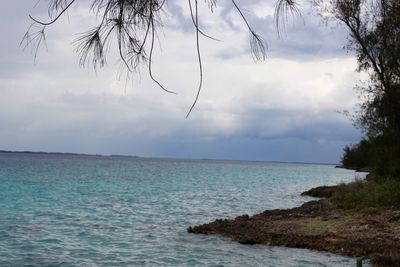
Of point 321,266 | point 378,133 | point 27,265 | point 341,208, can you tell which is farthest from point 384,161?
point 27,265

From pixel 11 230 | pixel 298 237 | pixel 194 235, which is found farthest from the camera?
pixel 11 230

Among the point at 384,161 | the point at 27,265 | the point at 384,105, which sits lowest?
the point at 27,265

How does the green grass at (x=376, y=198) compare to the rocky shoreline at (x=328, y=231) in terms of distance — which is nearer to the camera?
the rocky shoreline at (x=328, y=231)

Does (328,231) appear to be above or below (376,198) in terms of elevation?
below

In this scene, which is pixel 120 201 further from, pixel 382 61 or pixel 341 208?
pixel 382 61

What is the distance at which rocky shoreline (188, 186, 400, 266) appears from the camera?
16.9 meters

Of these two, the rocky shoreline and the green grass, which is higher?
the green grass

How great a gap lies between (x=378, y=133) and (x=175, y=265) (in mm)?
22095

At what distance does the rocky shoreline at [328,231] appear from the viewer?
16938 millimetres

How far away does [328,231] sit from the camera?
21.0 m

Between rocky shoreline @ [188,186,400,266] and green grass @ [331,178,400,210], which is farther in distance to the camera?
green grass @ [331,178,400,210]

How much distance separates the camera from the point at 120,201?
136 ft

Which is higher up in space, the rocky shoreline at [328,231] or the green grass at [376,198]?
the green grass at [376,198]

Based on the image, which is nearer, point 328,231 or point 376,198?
point 328,231
